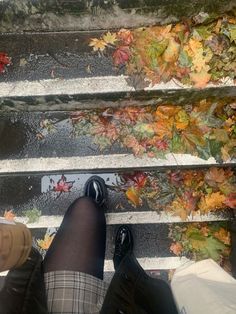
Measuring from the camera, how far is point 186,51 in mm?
2602

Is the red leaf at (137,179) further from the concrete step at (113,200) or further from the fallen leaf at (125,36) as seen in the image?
the fallen leaf at (125,36)

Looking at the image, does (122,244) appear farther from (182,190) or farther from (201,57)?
(201,57)

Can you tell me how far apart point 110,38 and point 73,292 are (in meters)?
1.79

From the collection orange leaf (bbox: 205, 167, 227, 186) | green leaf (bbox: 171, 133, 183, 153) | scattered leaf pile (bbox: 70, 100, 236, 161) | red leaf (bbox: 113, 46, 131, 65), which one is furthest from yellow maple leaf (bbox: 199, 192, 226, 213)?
red leaf (bbox: 113, 46, 131, 65)

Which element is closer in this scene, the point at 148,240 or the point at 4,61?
the point at 4,61

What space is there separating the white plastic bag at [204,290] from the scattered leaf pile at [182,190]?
0.56 m

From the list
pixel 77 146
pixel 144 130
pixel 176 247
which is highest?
pixel 144 130

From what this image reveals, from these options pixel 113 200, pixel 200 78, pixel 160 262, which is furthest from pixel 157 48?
pixel 160 262

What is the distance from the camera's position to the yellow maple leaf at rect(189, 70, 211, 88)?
8.63 ft

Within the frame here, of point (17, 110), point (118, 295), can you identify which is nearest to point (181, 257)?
point (118, 295)

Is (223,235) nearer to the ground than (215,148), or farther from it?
nearer to the ground

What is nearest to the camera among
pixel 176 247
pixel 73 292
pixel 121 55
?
pixel 73 292

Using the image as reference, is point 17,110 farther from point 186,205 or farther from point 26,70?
point 186,205

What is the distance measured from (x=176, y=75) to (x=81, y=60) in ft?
2.34
